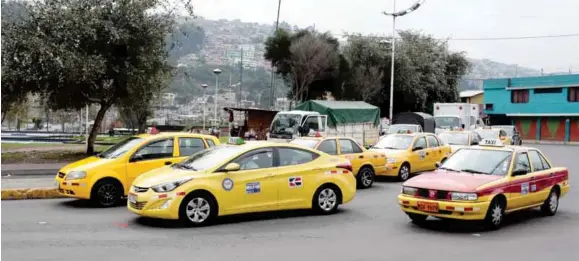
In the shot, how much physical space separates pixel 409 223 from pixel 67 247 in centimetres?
561

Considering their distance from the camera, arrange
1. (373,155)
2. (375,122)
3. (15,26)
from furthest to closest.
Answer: (375,122), (15,26), (373,155)

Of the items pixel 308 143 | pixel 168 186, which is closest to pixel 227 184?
pixel 168 186

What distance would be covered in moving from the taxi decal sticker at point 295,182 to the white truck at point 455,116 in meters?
27.6

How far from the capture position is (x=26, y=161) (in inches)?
833

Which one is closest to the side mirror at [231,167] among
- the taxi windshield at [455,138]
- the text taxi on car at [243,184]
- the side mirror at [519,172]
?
the text taxi on car at [243,184]

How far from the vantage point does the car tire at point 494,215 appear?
364 inches

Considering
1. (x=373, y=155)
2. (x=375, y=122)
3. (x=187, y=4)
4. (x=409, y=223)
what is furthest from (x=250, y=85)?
(x=409, y=223)

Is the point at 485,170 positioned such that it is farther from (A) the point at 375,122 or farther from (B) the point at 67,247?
(A) the point at 375,122

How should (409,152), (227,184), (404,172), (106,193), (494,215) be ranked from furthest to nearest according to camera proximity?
1. (409,152)
2. (404,172)
3. (106,193)
4. (227,184)
5. (494,215)

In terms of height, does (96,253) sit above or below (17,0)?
below

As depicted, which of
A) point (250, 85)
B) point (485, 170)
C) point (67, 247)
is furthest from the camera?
point (250, 85)

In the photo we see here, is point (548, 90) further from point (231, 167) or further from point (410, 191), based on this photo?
Answer: point (231, 167)

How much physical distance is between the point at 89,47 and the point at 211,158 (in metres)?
13.2

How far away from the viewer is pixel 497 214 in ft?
30.8
